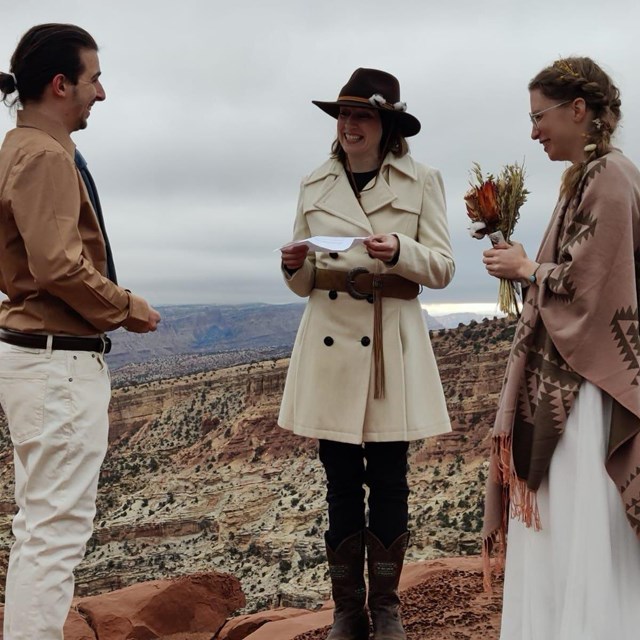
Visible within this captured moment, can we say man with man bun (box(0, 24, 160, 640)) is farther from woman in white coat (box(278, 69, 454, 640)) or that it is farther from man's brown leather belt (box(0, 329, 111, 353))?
woman in white coat (box(278, 69, 454, 640))

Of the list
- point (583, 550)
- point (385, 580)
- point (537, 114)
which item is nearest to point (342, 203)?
point (537, 114)

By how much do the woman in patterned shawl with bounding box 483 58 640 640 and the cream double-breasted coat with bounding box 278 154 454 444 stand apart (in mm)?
630

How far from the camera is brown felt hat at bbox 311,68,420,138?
380cm

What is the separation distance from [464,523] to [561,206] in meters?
15.9

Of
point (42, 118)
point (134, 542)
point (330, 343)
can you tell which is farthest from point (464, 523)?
point (134, 542)

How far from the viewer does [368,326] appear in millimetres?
3842

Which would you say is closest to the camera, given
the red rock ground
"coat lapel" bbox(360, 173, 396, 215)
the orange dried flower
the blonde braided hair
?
the blonde braided hair

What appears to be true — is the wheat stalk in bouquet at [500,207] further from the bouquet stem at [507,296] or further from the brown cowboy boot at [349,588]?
the brown cowboy boot at [349,588]

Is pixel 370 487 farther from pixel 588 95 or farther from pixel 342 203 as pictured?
pixel 588 95

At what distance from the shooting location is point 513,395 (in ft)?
10.4

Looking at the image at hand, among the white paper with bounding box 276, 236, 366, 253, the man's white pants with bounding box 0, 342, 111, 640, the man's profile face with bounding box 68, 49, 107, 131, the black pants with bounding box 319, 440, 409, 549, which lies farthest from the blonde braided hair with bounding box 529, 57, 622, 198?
the man's white pants with bounding box 0, 342, 111, 640

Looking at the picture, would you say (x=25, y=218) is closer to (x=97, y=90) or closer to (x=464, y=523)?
(x=97, y=90)

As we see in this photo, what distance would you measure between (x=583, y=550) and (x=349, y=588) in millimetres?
1314

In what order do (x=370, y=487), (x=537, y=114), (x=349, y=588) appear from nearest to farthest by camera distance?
(x=537, y=114)
(x=370, y=487)
(x=349, y=588)
